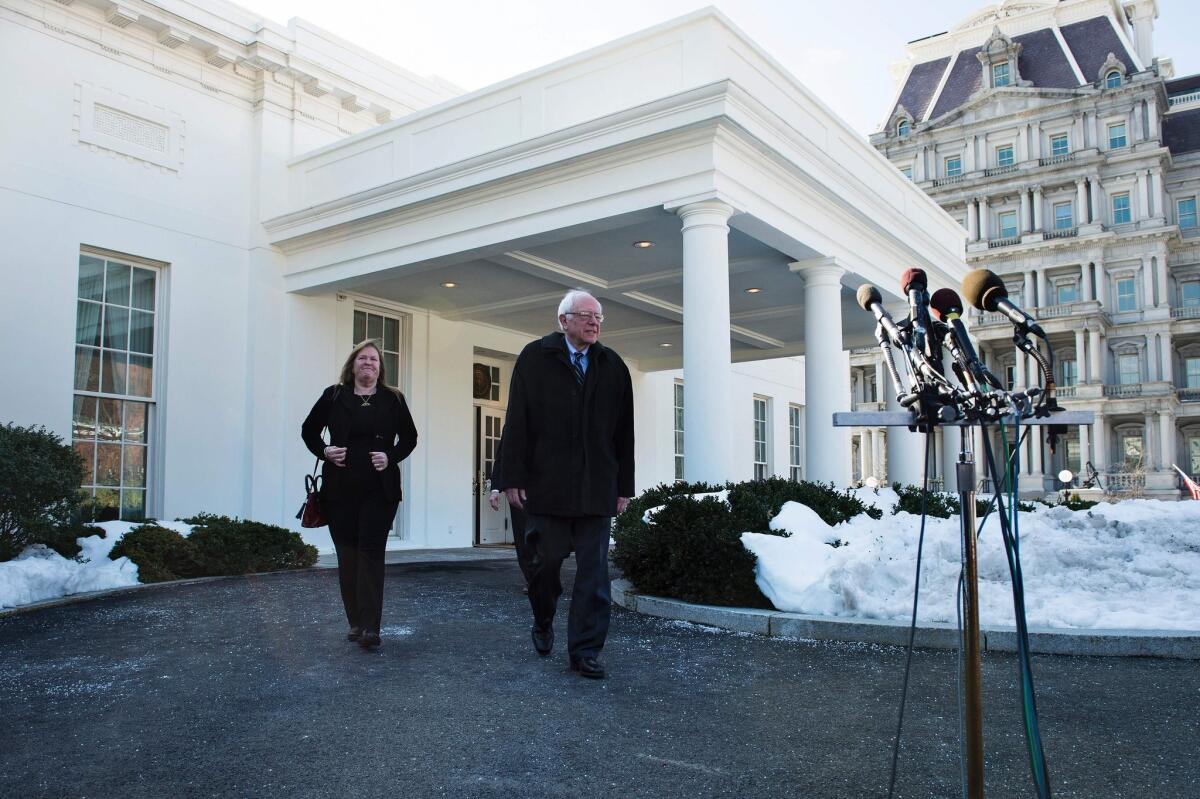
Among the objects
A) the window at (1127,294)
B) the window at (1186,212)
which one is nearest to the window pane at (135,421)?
the window at (1127,294)

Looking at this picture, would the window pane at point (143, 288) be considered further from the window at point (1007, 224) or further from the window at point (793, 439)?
the window at point (1007, 224)

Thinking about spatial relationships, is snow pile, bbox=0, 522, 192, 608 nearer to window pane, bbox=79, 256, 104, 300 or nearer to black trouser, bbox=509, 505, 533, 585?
window pane, bbox=79, 256, 104, 300

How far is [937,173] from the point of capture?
57.3 m

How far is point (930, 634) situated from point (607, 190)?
659 cm

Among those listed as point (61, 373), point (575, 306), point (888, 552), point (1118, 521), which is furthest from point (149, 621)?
point (1118, 521)

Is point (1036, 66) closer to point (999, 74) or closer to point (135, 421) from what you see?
point (999, 74)

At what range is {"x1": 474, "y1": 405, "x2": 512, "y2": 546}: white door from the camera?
17906mm

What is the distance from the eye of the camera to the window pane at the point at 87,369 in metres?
11.9

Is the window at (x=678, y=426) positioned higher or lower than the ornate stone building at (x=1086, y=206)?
lower

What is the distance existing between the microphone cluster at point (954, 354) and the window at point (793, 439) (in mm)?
23349

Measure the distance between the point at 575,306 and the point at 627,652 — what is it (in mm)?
2125

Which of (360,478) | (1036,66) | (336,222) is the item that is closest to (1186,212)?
(1036,66)

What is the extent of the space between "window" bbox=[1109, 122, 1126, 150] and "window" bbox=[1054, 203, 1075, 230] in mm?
3886

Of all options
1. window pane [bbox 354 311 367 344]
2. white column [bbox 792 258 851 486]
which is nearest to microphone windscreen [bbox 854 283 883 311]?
white column [bbox 792 258 851 486]
